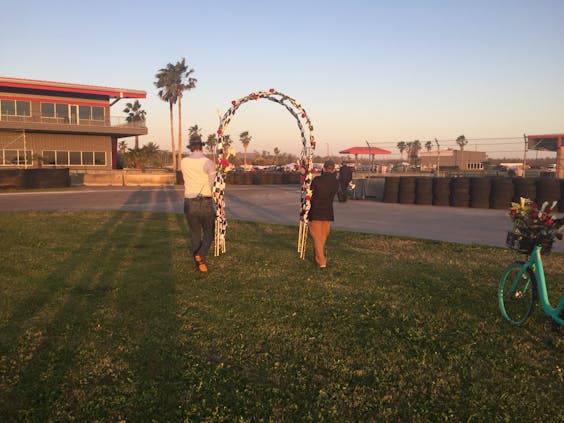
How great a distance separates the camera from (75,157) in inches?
1651

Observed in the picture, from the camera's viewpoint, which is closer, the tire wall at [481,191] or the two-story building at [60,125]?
the tire wall at [481,191]

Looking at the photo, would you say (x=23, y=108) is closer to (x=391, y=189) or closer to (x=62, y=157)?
(x=62, y=157)

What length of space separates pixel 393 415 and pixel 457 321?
221 centimetres

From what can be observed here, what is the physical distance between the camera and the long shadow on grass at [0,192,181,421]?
3.14m

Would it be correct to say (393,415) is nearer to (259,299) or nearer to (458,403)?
(458,403)

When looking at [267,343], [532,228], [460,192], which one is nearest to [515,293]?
[532,228]

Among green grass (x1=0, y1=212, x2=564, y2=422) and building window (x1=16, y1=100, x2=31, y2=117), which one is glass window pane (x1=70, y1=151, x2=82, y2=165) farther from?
green grass (x1=0, y1=212, x2=564, y2=422)

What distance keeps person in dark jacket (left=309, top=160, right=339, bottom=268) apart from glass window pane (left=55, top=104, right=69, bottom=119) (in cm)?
4083

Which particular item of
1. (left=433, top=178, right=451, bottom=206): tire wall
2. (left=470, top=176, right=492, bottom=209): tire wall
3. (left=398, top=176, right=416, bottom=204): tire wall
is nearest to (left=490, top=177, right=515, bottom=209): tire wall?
(left=470, top=176, right=492, bottom=209): tire wall

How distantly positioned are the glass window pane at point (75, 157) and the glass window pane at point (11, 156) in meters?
4.56

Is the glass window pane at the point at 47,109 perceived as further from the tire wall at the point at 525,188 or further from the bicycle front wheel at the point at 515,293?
the bicycle front wheel at the point at 515,293

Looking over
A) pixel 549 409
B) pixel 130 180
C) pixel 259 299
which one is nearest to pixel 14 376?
pixel 259 299

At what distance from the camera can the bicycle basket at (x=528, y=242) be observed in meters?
4.68

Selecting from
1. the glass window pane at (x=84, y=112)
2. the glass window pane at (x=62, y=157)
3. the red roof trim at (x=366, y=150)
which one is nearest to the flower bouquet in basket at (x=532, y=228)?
the red roof trim at (x=366, y=150)
